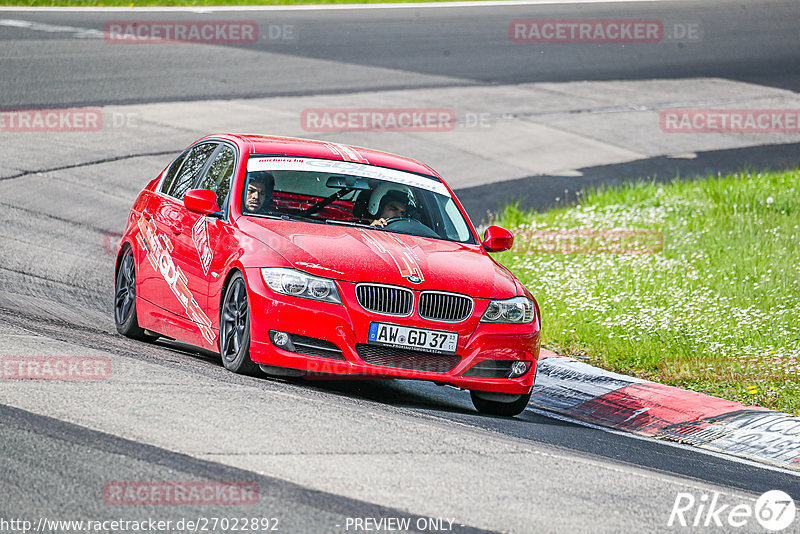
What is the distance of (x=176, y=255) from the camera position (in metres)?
8.92

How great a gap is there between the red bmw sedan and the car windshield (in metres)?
0.01

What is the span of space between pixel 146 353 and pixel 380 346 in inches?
75.5

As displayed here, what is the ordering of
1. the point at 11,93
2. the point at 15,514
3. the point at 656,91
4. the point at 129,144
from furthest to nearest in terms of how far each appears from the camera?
the point at 656,91 → the point at 11,93 → the point at 129,144 → the point at 15,514

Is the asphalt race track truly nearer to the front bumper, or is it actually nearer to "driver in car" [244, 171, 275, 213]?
the front bumper

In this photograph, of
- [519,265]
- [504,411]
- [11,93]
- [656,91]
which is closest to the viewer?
[504,411]

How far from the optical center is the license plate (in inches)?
298

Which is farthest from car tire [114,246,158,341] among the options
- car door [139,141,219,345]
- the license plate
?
the license plate

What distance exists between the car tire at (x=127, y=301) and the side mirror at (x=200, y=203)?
1.34 meters

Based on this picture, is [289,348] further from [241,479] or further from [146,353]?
[241,479]

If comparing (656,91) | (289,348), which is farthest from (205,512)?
(656,91)

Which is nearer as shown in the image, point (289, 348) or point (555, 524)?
point (555, 524)

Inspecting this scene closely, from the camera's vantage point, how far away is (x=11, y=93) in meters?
19.2

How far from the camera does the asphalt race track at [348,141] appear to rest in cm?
540

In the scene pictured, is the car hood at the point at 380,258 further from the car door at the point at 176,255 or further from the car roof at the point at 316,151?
the car roof at the point at 316,151
